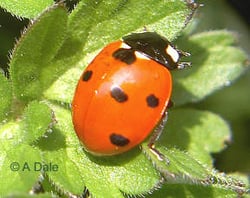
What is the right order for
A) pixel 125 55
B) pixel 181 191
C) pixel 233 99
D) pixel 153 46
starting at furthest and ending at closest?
pixel 233 99, pixel 181 191, pixel 153 46, pixel 125 55

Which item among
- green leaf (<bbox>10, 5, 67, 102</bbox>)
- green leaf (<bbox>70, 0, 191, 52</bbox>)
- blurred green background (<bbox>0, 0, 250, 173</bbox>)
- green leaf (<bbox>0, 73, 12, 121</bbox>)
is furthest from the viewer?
blurred green background (<bbox>0, 0, 250, 173</bbox>)

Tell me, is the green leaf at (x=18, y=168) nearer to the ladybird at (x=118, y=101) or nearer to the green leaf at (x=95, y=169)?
the green leaf at (x=95, y=169)

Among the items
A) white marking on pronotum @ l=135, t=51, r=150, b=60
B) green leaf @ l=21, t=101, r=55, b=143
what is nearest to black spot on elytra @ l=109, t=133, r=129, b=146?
green leaf @ l=21, t=101, r=55, b=143

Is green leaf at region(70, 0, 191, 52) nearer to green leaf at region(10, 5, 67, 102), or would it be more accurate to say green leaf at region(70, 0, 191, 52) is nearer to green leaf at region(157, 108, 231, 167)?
green leaf at region(10, 5, 67, 102)

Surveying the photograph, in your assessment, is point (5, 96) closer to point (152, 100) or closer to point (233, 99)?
point (152, 100)

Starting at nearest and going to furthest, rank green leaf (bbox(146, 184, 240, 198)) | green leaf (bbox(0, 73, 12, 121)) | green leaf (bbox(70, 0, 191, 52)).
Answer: green leaf (bbox(0, 73, 12, 121)), green leaf (bbox(70, 0, 191, 52)), green leaf (bbox(146, 184, 240, 198))

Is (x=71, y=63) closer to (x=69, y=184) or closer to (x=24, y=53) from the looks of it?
(x=24, y=53)

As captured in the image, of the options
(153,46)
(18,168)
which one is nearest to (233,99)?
(153,46)

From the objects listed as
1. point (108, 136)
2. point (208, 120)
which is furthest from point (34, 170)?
point (208, 120)
